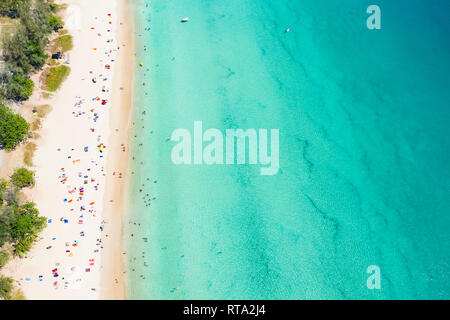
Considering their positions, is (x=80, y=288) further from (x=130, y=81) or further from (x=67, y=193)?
(x=130, y=81)

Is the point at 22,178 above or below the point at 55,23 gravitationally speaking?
below

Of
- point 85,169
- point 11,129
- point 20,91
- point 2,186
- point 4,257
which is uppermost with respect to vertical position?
point 20,91

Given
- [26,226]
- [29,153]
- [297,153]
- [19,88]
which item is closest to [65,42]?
[19,88]

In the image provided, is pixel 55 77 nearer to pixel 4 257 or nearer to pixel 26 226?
pixel 26 226

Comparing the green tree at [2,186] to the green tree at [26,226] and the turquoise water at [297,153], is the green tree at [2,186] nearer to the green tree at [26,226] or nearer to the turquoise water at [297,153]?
the green tree at [26,226]

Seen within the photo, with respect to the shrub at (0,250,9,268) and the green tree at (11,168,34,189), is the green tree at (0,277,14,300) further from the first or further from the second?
the green tree at (11,168,34,189)
